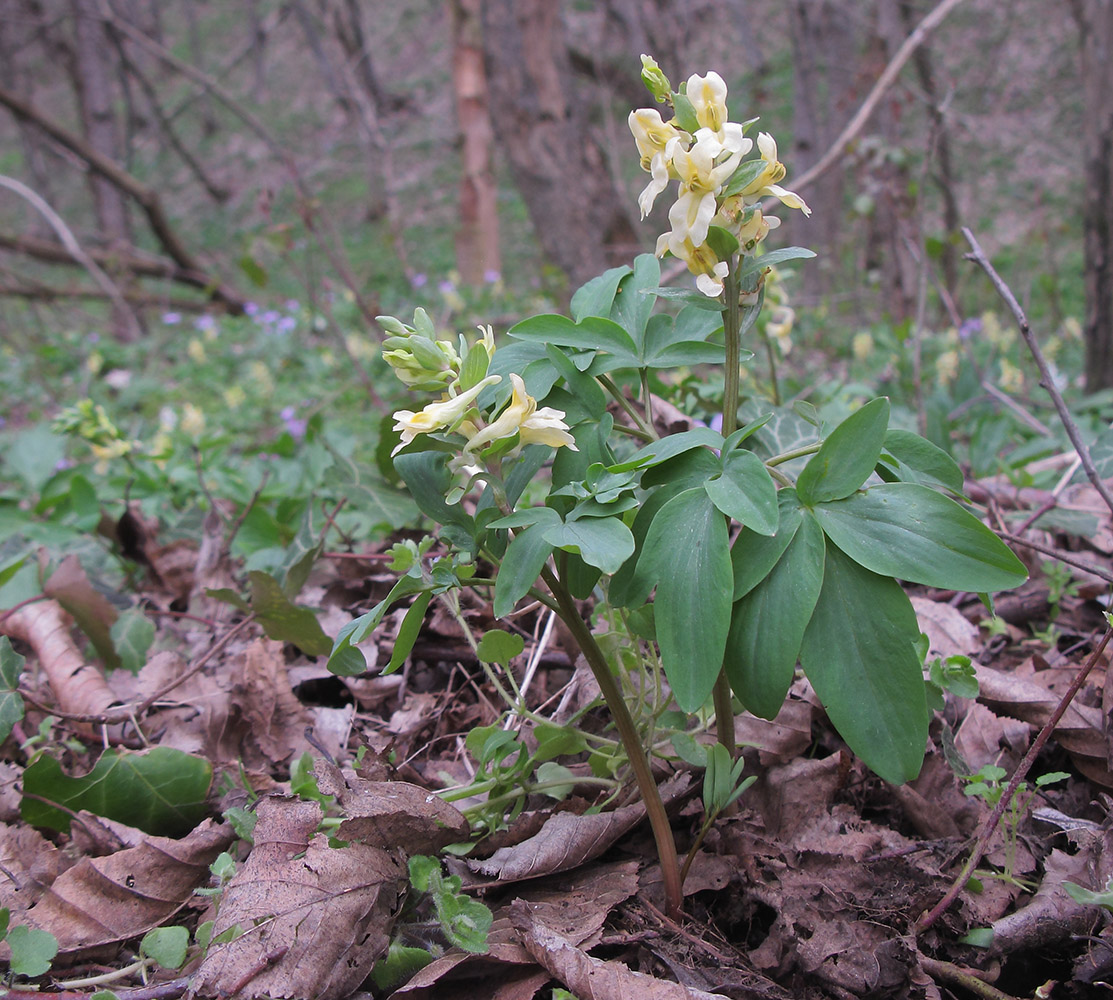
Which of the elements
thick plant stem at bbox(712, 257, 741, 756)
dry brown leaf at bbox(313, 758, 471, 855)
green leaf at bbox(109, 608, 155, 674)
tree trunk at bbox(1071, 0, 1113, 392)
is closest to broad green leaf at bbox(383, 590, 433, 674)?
dry brown leaf at bbox(313, 758, 471, 855)

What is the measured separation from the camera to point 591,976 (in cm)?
96

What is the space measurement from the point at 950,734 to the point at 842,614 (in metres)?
0.49

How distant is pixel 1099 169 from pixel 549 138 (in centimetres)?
320

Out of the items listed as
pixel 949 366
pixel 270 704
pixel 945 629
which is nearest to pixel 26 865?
pixel 270 704

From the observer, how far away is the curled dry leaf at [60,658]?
164 centimetres

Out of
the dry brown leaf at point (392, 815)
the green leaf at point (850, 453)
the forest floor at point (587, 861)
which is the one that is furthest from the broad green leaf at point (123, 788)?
the green leaf at point (850, 453)

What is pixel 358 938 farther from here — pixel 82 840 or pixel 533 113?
pixel 533 113

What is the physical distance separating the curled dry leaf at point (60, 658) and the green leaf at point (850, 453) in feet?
4.78

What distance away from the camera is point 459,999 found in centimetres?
102

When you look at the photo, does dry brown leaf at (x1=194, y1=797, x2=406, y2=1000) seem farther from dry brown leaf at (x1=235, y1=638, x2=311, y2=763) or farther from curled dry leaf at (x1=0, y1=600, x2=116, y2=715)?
curled dry leaf at (x1=0, y1=600, x2=116, y2=715)

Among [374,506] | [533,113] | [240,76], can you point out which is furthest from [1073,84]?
[240,76]

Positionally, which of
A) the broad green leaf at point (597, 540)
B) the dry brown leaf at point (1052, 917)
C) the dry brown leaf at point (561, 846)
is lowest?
the dry brown leaf at point (1052, 917)

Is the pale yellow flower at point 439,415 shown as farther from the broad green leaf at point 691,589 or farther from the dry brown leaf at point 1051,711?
the dry brown leaf at point 1051,711

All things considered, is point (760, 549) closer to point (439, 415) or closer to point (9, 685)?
point (439, 415)
